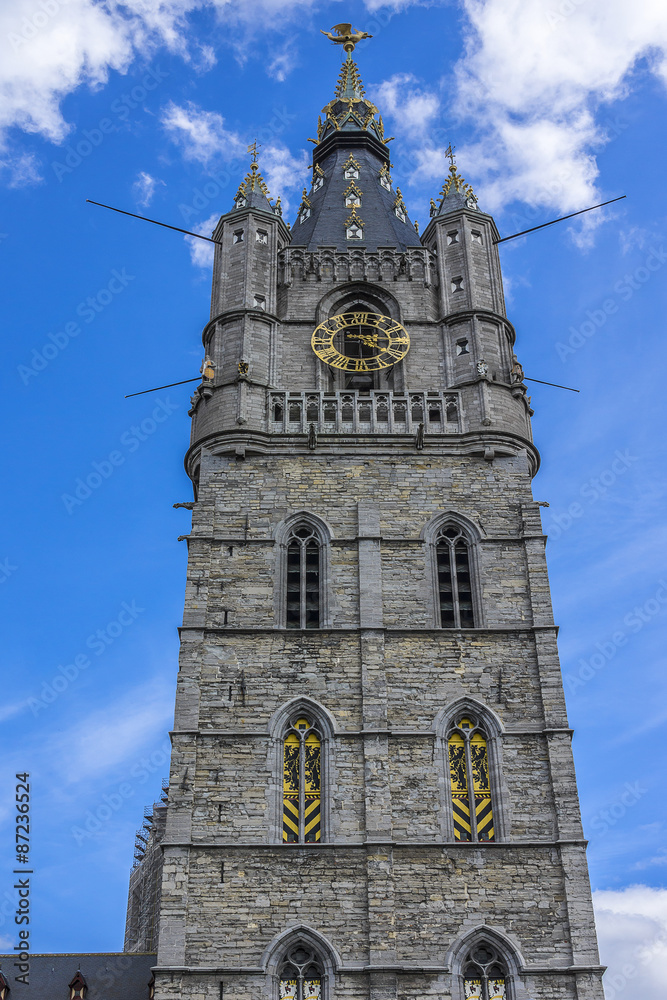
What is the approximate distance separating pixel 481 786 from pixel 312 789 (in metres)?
3.40

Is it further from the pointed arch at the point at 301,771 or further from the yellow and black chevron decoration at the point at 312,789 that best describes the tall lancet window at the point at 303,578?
the yellow and black chevron decoration at the point at 312,789

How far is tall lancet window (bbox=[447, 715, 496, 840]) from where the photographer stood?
23406mm

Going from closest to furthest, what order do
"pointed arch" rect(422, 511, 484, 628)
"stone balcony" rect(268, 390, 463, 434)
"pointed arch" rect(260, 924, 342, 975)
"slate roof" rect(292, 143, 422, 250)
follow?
"pointed arch" rect(260, 924, 342, 975), "pointed arch" rect(422, 511, 484, 628), "stone balcony" rect(268, 390, 463, 434), "slate roof" rect(292, 143, 422, 250)

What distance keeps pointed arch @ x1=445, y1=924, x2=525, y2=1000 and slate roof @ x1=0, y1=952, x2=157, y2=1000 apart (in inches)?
360

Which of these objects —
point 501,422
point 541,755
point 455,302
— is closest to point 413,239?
point 455,302

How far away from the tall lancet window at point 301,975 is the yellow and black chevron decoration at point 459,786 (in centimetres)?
364

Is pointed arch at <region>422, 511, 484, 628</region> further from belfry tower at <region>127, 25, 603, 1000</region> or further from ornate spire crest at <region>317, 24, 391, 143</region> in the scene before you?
ornate spire crest at <region>317, 24, 391, 143</region>

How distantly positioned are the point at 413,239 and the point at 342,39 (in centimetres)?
1369

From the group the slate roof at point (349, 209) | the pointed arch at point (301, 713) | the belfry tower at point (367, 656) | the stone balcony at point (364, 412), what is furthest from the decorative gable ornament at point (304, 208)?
the pointed arch at point (301, 713)

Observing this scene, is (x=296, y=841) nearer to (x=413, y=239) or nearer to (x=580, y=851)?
(x=580, y=851)

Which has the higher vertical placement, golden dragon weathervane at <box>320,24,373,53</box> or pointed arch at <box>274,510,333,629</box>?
golden dragon weathervane at <box>320,24,373,53</box>

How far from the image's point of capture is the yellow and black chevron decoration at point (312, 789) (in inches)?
915

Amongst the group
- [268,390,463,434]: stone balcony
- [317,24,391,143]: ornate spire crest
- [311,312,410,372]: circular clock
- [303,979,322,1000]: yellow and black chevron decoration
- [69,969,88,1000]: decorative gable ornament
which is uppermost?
[317,24,391,143]: ornate spire crest

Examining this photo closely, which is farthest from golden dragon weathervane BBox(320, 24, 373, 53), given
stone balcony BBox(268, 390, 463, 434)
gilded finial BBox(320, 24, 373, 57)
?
stone balcony BBox(268, 390, 463, 434)
